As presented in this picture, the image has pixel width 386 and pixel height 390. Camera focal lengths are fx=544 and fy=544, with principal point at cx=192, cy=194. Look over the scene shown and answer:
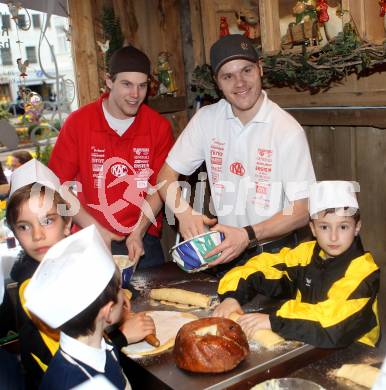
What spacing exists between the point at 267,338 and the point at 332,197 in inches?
20.4

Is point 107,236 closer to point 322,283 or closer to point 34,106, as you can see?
point 322,283

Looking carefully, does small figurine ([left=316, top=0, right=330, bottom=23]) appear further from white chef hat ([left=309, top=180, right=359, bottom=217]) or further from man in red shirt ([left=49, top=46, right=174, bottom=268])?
white chef hat ([left=309, top=180, right=359, bottom=217])

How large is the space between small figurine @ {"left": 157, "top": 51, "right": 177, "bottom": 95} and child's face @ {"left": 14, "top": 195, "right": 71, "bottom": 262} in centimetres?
205

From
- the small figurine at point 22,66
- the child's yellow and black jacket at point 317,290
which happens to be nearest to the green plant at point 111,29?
the small figurine at point 22,66

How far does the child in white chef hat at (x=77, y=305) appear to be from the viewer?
1.34m

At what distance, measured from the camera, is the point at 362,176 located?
2.90 metres

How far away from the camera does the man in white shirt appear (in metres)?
2.24

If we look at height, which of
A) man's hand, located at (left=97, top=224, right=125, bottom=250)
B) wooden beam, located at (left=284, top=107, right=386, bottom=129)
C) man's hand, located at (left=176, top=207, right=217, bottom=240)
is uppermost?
wooden beam, located at (left=284, top=107, right=386, bottom=129)

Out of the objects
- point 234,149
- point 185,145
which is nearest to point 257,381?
point 234,149

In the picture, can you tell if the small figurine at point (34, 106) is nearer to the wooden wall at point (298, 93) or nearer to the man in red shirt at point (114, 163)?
the wooden wall at point (298, 93)

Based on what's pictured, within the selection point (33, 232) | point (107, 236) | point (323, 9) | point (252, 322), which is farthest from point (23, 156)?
point (252, 322)

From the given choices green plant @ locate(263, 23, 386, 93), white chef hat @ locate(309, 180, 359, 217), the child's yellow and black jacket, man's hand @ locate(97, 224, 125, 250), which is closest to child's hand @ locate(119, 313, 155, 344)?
the child's yellow and black jacket

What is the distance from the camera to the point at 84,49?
11.2 ft

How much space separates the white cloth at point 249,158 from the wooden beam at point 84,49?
1087 mm
